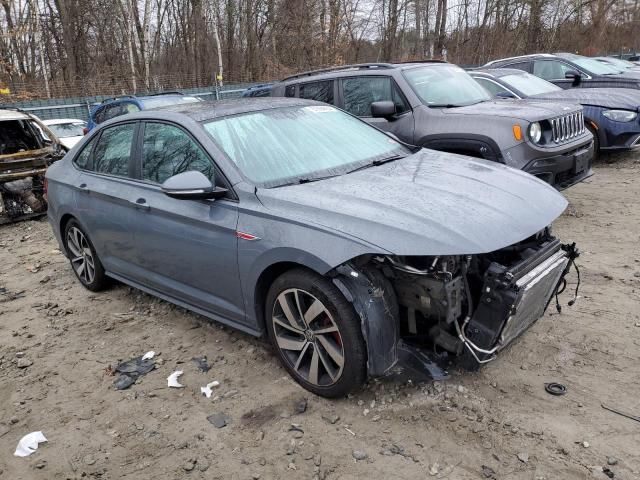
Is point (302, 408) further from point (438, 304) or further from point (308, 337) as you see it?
point (438, 304)

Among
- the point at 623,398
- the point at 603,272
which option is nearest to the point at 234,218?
the point at 623,398

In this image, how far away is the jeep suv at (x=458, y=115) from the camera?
548 centimetres

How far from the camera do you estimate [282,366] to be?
348 centimetres

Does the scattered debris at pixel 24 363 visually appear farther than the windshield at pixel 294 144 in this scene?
Yes

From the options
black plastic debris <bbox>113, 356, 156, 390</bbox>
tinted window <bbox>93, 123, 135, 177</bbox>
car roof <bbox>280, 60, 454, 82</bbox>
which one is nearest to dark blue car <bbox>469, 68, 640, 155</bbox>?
car roof <bbox>280, 60, 454, 82</bbox>

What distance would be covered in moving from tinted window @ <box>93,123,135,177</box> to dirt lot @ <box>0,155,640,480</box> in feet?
4.22

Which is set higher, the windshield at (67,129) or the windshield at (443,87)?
the windshield at (443,87)

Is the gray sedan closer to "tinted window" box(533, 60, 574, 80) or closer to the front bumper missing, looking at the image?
the front bumper missing

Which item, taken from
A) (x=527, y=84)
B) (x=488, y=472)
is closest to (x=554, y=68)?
(x=527, y=84)

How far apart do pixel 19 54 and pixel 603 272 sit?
27212mm

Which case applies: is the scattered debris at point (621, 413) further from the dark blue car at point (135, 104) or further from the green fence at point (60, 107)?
the green fence at point (60, 107)

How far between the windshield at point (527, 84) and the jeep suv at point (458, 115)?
1801 mm

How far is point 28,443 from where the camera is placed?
3018mm

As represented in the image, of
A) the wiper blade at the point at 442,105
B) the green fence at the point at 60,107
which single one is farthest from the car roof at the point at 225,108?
the green fence at the point at 60,107
